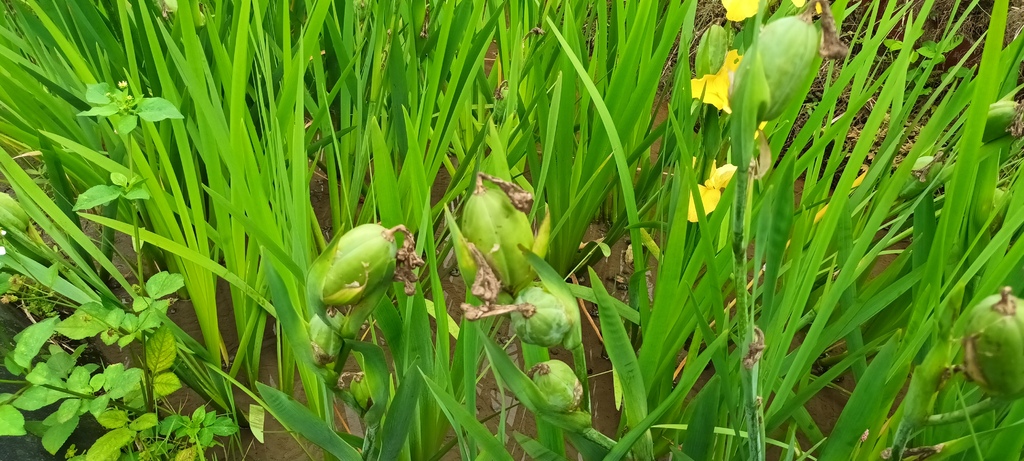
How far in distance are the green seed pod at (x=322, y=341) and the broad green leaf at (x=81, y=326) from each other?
37 cm

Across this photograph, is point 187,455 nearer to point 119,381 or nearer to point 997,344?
point 119,381

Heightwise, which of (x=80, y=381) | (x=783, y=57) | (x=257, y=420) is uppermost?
(x=783, y=57)

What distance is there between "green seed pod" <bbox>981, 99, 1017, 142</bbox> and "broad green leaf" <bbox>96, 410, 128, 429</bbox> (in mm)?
815

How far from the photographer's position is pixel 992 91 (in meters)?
0.40

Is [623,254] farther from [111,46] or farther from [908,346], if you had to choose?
[111,46]

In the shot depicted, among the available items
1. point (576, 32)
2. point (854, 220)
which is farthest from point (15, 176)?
point (854, 220)

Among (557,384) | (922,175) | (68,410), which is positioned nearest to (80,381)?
(68,410)

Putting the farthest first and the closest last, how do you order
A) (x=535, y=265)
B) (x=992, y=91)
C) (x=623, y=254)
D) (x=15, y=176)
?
1. (x=623, y=254)
2. (x=15, y=176)
3. (x=992, y=91)
4. (x=535, y=265)

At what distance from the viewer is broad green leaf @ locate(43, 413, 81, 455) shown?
575 millimetres

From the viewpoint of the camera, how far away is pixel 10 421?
0.50 m

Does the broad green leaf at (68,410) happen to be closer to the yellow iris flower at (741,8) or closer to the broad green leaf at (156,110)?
the broad green leaf at (156,110)

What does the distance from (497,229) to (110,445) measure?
55 cm

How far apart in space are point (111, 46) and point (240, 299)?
38 centimetres

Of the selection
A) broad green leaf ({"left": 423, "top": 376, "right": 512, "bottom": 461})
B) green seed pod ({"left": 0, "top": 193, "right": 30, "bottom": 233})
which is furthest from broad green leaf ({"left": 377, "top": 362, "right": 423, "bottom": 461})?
green seed pod ({"left": 0, "top": 193, "right": 30, "bottom": 233})
